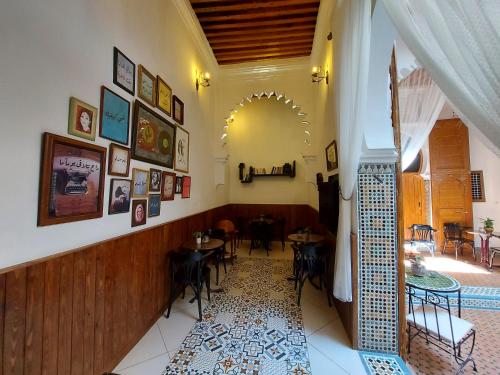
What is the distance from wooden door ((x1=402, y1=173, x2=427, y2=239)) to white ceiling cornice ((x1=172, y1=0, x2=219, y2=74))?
5.41 metres

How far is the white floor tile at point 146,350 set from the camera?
65.3 inches

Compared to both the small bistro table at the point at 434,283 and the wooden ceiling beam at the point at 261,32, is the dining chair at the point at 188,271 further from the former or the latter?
the wooden ceiling beam at the point at 261,32

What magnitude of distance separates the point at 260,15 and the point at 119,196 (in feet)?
11.1

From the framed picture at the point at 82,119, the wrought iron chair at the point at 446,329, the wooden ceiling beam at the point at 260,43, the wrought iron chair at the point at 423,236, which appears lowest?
the wrought iron chair at the point at 446,329

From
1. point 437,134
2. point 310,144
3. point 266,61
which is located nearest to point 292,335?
point 310,144

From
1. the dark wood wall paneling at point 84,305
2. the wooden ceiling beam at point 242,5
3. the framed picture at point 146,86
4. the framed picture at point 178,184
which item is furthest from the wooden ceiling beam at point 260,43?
the dark wood wall paneling at point 84,305

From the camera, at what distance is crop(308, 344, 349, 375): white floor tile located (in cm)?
157

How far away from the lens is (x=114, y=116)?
5.41 ft

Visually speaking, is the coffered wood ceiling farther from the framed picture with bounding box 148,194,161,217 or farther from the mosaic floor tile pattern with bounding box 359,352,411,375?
the mosaic floor tile pattern with bounding box 359,352,411,375

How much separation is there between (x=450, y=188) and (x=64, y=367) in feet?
22.9

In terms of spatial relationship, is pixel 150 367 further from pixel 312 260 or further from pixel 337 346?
pixel 312 260

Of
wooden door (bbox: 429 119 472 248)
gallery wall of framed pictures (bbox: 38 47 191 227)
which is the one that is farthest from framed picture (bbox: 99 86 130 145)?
wooden door (bbox: 429 119 472 248)

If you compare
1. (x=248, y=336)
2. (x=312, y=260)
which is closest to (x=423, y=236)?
(x=312, y=260)

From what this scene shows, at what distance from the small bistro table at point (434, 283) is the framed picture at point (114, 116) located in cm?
292
